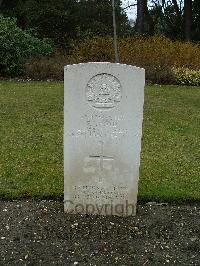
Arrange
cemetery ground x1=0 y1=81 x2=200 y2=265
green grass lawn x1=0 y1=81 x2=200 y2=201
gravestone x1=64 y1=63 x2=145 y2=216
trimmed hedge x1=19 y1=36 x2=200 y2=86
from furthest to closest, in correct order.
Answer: trimmed hedge x1=19 y1=36 x2=200 y2=86, green grass lawn x1=0 y1=81 x2=200 y2=201, gravestone x1=64 y1=63 x2=145 y2=216, cemetery ground x1=0 y1=81 x2=200 y2=265

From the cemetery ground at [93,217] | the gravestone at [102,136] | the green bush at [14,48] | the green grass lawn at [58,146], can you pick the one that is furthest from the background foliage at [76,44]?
the gravestone at [102,136]

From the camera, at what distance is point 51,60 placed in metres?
16.9

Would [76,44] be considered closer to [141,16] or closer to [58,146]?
[141,16]

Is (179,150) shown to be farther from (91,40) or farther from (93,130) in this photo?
(91,40)

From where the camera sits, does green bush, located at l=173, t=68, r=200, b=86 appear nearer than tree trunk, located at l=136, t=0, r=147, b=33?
Yes

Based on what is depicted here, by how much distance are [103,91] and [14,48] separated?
12.5m

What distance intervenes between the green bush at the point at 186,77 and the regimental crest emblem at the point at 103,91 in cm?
1198

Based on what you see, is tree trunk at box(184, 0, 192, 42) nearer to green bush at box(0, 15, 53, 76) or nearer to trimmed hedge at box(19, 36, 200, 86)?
trimmed hedge at box(19, 36, 200, 86)

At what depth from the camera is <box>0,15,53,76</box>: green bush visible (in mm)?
16109

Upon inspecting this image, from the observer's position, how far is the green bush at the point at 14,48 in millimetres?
16109

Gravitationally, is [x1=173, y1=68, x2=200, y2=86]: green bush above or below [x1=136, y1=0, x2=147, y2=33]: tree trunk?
below

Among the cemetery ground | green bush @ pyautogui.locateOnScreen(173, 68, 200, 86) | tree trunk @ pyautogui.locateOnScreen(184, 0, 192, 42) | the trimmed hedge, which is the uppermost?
tree trunk @ pyautogui.locateOnScreen(184, 0, 192, 42)

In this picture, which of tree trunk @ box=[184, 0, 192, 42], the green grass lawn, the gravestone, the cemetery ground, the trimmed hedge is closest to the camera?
the cemetery ground

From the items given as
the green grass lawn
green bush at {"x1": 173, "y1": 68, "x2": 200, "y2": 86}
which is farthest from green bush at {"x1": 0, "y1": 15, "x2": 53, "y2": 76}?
green bush at {"x1": 173, "y1": 68, "x2": 200, "y2": 86}
